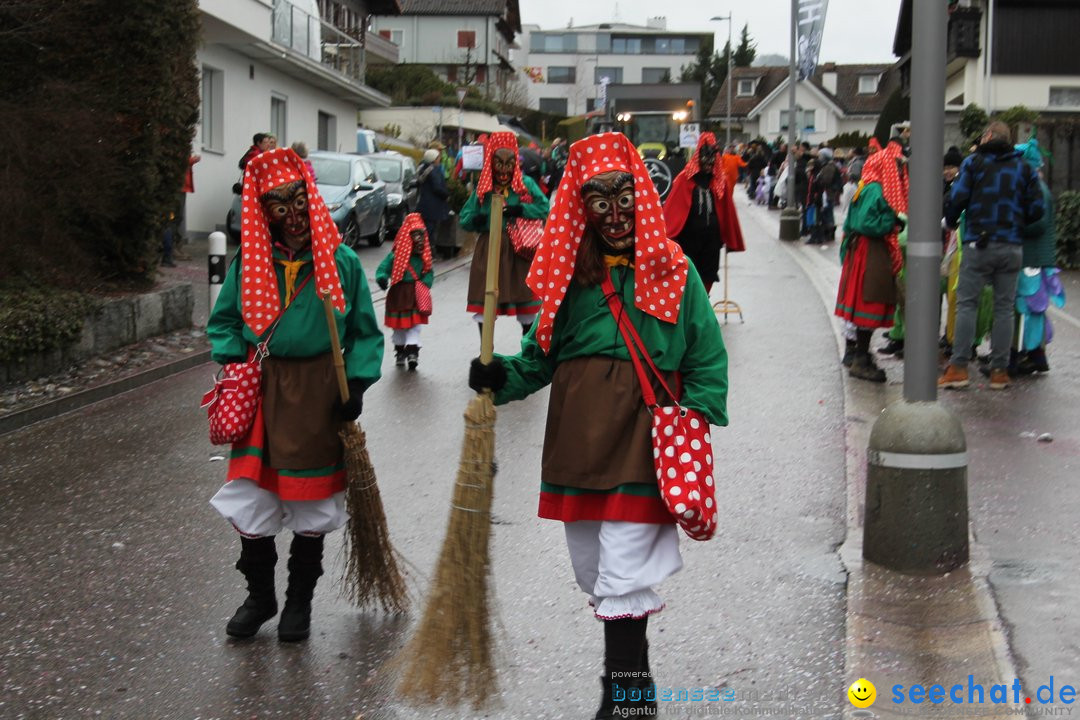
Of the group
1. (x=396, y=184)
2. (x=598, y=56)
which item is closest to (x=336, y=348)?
(x=396, y=184)

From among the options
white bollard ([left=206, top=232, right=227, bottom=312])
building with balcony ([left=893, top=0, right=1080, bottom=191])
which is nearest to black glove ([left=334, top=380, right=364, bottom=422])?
white bollard ([left=206, top=232, right=227, bottom=312])

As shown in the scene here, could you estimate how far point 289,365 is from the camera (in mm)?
5020

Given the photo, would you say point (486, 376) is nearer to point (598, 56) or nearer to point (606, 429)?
point (606, 429)

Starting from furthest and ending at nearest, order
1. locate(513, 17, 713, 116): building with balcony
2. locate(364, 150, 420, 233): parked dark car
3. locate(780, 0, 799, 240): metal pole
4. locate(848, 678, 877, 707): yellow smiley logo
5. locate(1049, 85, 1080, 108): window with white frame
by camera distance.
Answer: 1. locate(513, 17, 713, 116): building with balcony
2. locate(1049, 85, 1080, 108): window with white frame
3. locate(780, 0, 799, 240): metal pole
4. locate(364, 150, 420, 233): parked dark car
5. locate(848, 678, 877, 707): yellow smiley logo

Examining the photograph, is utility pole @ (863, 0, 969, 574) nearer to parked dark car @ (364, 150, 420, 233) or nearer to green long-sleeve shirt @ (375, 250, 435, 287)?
green long-sleeve shirt @ (375, 250, 435, 287)

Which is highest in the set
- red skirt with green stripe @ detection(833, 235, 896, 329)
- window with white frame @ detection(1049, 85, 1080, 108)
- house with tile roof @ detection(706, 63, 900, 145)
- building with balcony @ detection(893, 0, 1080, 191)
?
house with tile roof @ detection(706, 63, 900, 145)

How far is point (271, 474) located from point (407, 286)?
6.61 meters

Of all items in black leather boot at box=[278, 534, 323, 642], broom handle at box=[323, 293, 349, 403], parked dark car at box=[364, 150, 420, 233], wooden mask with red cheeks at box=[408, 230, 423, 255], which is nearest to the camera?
broom handle at box=[323, 293, 349, 403]

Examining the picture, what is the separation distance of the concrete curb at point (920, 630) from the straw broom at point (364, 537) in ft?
5.89

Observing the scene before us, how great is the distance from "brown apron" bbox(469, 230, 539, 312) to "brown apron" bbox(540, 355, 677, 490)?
6769 mm

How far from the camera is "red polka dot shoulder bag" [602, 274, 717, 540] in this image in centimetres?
393

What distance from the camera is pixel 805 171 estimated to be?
94.0 ft

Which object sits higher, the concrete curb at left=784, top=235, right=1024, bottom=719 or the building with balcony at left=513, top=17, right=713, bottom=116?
the building with balcony at left=513, top=17, right=713, bottom=116

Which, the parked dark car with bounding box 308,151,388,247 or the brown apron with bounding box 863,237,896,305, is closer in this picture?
the brown apron with bounding box 863,237,896,305
